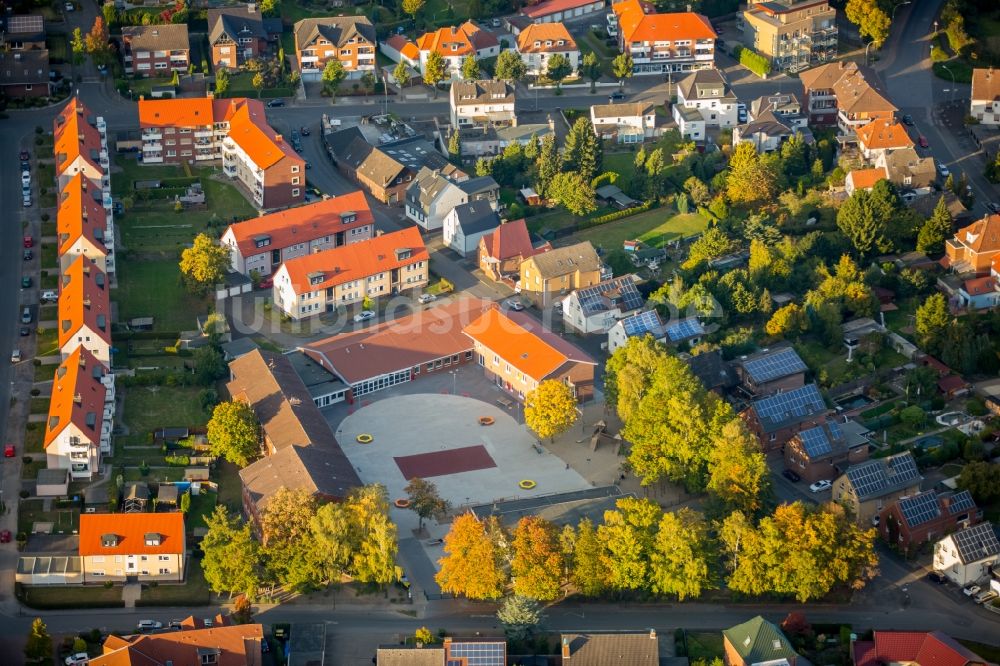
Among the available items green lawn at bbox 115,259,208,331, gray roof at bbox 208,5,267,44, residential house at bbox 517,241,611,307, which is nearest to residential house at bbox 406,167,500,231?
residential house at bbox 517,241,611,307

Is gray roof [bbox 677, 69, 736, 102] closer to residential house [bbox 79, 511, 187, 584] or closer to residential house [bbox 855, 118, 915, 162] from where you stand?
residential house [bbox 855, 118, 915, 162]

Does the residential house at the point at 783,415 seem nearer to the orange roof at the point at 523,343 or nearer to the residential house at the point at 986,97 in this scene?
the orange roof at the point at 523,343

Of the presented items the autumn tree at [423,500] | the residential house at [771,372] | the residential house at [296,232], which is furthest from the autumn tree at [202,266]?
the residential house at [771,372]

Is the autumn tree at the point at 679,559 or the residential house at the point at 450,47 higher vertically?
the residential house at the point at 450,47

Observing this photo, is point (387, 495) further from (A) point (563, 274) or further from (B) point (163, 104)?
(B) point (163, 104)

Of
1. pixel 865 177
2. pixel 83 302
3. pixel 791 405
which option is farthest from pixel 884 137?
pixel 83 302
